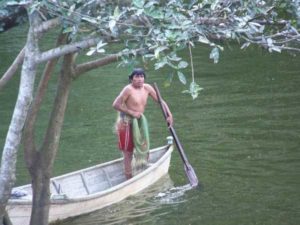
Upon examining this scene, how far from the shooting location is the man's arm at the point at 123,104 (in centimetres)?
1258

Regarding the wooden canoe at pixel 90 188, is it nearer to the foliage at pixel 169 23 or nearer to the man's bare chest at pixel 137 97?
the man's bare chest at pixel 137 97

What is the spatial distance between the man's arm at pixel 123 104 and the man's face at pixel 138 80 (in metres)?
0.14

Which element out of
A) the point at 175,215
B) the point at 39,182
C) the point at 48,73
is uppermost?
the point at 48,73

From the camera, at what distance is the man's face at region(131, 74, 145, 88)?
12422 mm

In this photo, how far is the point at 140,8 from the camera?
6090 mm

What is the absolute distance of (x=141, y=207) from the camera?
12.2 meters

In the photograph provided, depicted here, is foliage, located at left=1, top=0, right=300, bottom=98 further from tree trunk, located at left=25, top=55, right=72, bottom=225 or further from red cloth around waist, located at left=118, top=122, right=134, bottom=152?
red cloth around waist, located at left=118, top=122, right=134, bottom=152

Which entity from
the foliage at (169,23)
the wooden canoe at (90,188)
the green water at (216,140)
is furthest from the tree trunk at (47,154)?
the foliage at (169,23)

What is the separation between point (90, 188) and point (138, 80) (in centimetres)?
187

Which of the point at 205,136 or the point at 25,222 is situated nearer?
the point at 25,222

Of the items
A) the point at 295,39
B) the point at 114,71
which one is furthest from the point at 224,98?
the point at 295,39

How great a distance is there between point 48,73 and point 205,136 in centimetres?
742

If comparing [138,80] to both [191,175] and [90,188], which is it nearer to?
[191,175]

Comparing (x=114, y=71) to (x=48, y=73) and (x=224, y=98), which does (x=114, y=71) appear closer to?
(x=224, y=98)
